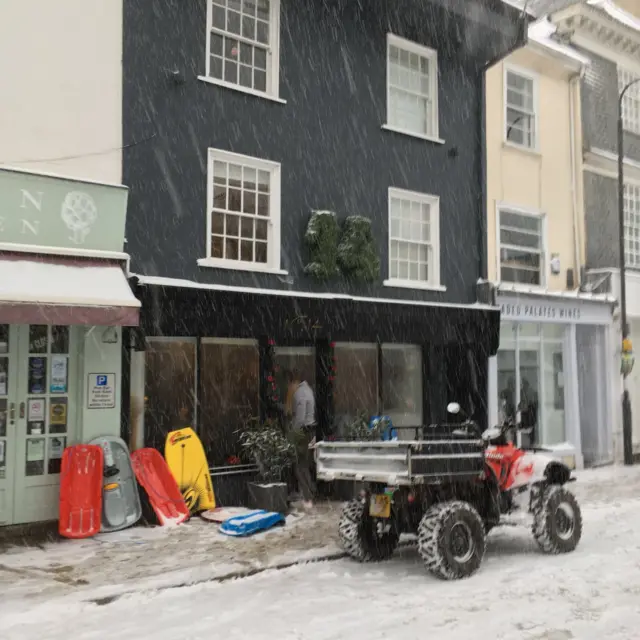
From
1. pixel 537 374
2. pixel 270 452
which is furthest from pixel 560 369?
pixel 270 452

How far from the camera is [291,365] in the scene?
1252cm

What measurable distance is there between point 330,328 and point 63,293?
439cm

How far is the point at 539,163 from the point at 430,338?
18.5 ft

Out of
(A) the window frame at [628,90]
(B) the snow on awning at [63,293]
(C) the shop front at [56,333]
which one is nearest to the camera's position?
(B) the snow on awning at [63,293]

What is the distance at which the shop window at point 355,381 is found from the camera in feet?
42.9

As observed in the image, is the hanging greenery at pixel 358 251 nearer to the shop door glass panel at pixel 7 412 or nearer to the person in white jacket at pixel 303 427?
the person in white jacket at pixel 303 427

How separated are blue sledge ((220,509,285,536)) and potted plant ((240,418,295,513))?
761 millimetres

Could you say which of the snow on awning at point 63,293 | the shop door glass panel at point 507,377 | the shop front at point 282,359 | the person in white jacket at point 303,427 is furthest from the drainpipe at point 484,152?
the snow on awning at point 63,293

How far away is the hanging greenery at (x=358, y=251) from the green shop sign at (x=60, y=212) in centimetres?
389

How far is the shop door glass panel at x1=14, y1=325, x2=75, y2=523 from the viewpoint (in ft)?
31.5

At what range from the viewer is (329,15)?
1293 cm

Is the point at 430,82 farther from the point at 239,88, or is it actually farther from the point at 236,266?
the point at 236,266

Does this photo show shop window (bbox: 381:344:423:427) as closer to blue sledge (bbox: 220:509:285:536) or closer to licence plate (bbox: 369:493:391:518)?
blue sledge (bbox: 220:509:285:536)

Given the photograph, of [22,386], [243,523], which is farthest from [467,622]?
[22,386]
